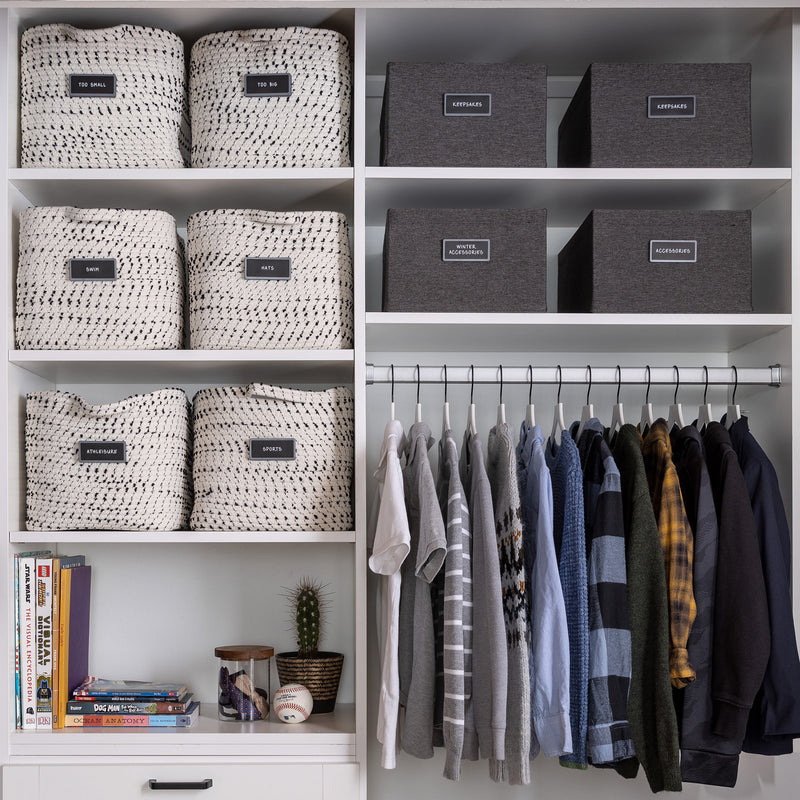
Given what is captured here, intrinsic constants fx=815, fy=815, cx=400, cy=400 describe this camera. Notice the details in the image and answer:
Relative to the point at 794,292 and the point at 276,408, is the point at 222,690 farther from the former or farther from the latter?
the point at 794,292

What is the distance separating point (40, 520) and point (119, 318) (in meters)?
0.51

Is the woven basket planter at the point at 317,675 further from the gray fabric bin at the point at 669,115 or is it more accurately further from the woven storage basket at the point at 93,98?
A: the gray fabric bin at the point at 669,115

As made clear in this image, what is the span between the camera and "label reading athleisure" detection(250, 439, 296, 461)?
191cm

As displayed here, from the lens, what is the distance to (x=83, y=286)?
6.27 ft

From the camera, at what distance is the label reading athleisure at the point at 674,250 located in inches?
73.4

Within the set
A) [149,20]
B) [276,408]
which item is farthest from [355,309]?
[149,20]

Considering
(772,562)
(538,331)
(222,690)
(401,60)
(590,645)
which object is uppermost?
(401,60)

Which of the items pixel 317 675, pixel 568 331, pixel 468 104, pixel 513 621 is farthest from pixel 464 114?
pixel 317 675

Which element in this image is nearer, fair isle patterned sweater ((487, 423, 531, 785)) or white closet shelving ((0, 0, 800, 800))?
fair isle patterned sweater ((487, 423, 531, 785))

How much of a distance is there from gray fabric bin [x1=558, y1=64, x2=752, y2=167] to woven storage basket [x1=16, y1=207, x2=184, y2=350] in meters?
1.10

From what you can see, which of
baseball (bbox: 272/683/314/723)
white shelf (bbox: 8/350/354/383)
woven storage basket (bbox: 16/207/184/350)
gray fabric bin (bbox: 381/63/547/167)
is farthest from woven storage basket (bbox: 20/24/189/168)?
baseball (bbox: 272/683/314/723)

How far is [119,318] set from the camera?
1912 mm

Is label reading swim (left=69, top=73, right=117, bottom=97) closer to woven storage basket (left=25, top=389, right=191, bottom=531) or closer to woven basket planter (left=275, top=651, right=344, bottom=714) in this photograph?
woven storage basket (left=25, top=389, right=191, bottom=531)

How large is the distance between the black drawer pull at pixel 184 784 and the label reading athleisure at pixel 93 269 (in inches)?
45.1
